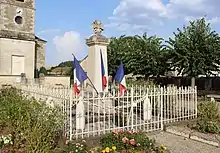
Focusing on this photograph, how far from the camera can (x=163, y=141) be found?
699 centimetres

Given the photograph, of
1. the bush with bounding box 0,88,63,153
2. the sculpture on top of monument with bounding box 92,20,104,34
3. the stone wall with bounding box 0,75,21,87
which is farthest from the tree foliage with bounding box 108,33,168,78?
the bush with bounding box 0,88,63,153

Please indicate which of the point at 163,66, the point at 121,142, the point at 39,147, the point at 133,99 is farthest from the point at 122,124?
the point at 163,66

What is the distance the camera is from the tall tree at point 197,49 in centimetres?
1755

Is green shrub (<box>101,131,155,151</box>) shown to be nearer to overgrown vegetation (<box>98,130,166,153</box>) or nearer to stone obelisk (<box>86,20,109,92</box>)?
overgrown vegetation (<box>98,130,166,153</box>)

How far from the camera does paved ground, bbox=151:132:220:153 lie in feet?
20.5

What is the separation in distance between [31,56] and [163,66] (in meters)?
13.8

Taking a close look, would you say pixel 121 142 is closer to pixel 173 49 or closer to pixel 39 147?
pixel 39 147

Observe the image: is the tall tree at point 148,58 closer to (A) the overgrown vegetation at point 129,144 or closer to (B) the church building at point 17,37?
(B) the church building at point 17,37

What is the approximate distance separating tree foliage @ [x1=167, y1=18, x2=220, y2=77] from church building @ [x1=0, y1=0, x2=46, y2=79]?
1532cm

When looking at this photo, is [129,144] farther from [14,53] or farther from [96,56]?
[14,53]

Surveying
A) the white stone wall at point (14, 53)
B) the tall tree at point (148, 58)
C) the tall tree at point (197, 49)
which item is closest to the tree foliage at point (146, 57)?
the tall tree at point (148, 58)

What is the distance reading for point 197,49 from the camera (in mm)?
17812

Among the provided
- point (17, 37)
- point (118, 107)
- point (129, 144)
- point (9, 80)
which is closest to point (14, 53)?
point (17, 37)

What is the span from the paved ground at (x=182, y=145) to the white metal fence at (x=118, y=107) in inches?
29.1
